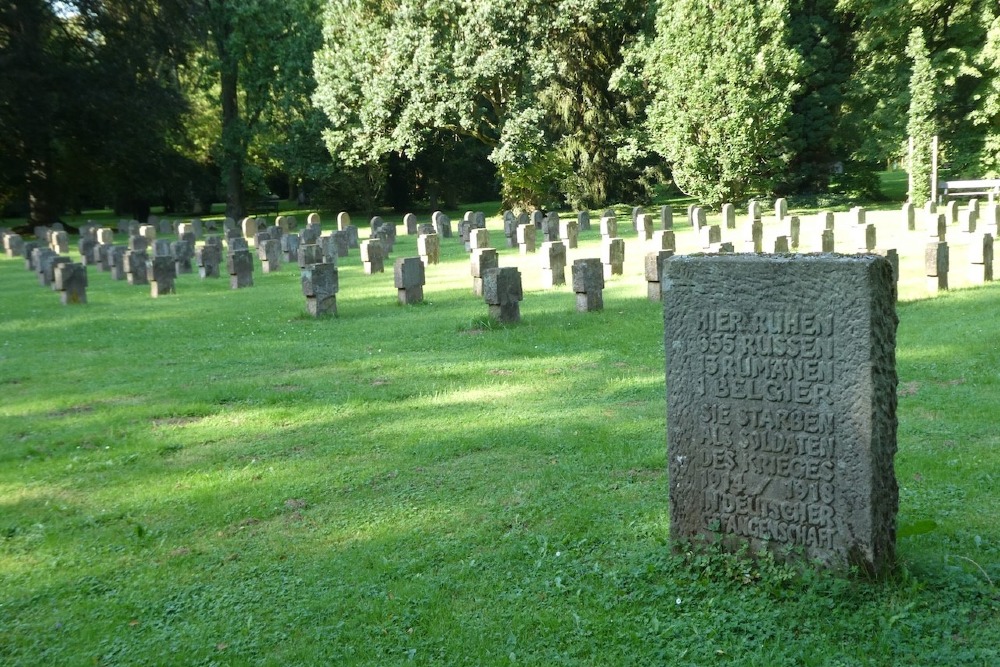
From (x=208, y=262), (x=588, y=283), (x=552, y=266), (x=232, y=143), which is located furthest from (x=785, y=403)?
(x=232, y=143)

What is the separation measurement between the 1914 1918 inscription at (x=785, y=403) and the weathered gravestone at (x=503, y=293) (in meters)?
7.34

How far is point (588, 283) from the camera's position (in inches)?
496

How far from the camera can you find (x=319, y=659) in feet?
13.0

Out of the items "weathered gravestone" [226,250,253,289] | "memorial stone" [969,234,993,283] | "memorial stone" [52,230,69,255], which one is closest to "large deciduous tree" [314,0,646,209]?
"memorial stone" [52,230,69,255]

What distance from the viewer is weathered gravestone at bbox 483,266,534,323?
38.6ft

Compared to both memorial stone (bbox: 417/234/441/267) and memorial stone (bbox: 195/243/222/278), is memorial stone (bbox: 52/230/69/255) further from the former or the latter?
memorial stone (bbox: 417/234/441/267)

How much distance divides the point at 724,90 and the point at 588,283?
18.7m

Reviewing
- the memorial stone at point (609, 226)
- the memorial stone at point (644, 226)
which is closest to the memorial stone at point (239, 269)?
the memorial stone at point (609, 226)

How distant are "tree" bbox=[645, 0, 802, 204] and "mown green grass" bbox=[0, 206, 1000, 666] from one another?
63.9 ft

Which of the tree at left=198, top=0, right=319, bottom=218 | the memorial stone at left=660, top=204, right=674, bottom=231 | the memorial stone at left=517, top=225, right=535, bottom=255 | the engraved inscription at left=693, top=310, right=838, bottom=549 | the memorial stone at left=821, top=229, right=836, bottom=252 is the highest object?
the tree at left=198, top=0, right=319, bottom=218

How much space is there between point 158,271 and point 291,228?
13.2 m

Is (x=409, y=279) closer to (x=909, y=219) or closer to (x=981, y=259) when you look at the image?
(x=981, y=259)

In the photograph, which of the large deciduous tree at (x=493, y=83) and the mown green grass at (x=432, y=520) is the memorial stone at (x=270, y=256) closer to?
the mown green grass at (x=432, y=520)

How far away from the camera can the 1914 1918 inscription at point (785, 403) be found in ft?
13.2
